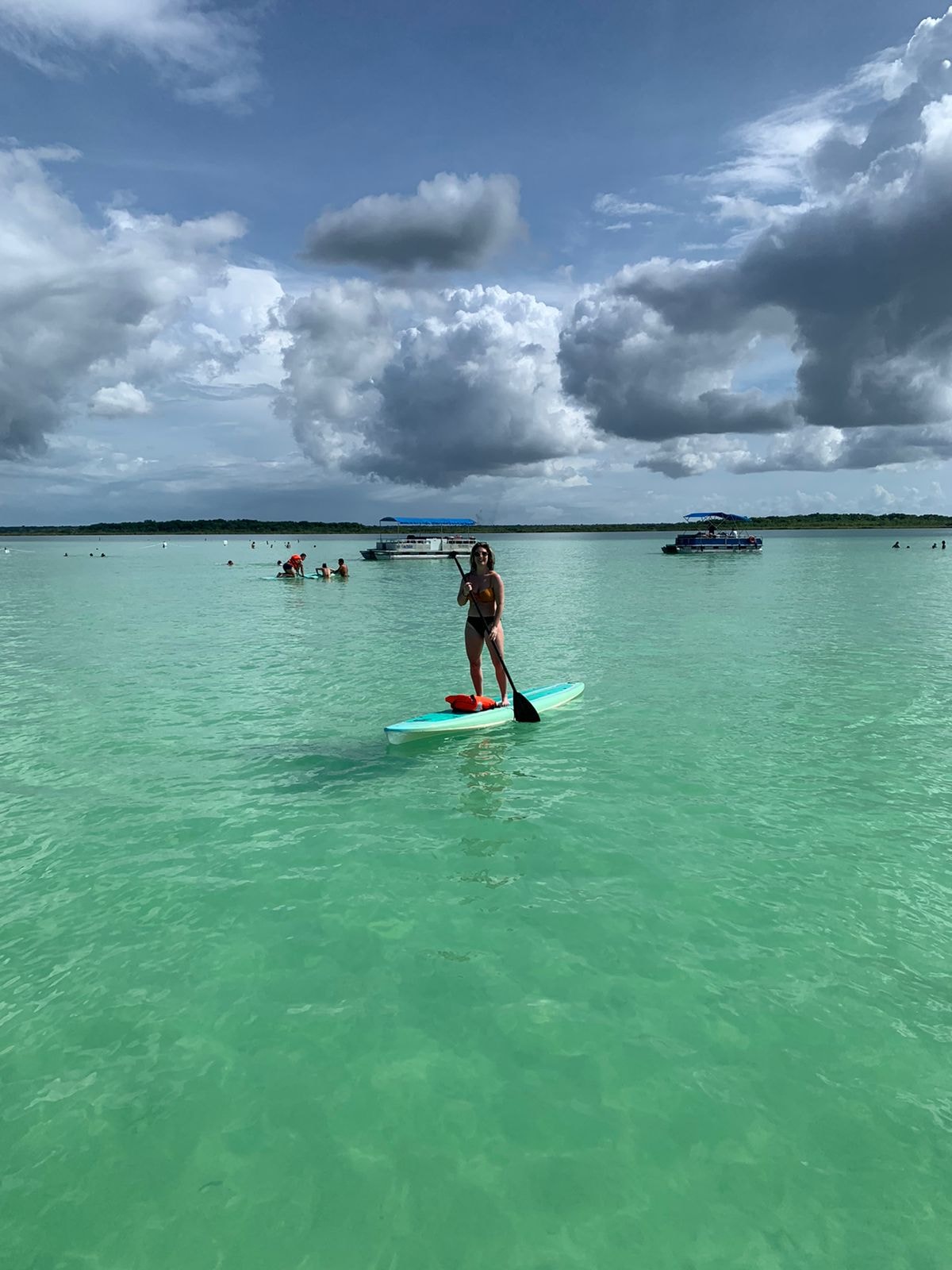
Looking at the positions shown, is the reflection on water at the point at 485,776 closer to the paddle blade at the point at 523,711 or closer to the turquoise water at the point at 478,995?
the turquoise water at the point at 478,995

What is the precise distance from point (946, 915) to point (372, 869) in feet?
Result: 17.8

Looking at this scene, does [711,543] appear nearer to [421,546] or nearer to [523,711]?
[421,546]

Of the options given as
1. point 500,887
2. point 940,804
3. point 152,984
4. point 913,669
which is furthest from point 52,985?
point 913,669

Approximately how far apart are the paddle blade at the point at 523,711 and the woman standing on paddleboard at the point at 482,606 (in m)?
0.34

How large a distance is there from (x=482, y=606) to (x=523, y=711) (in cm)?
197

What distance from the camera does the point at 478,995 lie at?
5.86 meters

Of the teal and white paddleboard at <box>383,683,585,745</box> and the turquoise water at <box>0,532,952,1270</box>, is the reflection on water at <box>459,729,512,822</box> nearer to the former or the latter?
the turquoise water at <box>0,532,952,1270</box>

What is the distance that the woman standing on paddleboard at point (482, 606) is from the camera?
1296 cm

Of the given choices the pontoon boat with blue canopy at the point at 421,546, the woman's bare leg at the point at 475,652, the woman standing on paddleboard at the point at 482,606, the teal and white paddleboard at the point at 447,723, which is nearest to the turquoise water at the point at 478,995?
the teal and white paddleboard at the point at 447,723

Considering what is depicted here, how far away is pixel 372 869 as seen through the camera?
26.5 ft

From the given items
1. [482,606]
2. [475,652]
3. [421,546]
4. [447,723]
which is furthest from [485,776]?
[421,546]

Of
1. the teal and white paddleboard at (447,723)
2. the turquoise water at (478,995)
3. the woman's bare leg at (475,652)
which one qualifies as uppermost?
the woman's bare leg at (475,652)

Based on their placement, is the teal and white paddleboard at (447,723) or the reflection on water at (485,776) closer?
the reflection on water at (485,776)

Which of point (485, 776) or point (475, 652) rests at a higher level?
point (475, 652)
